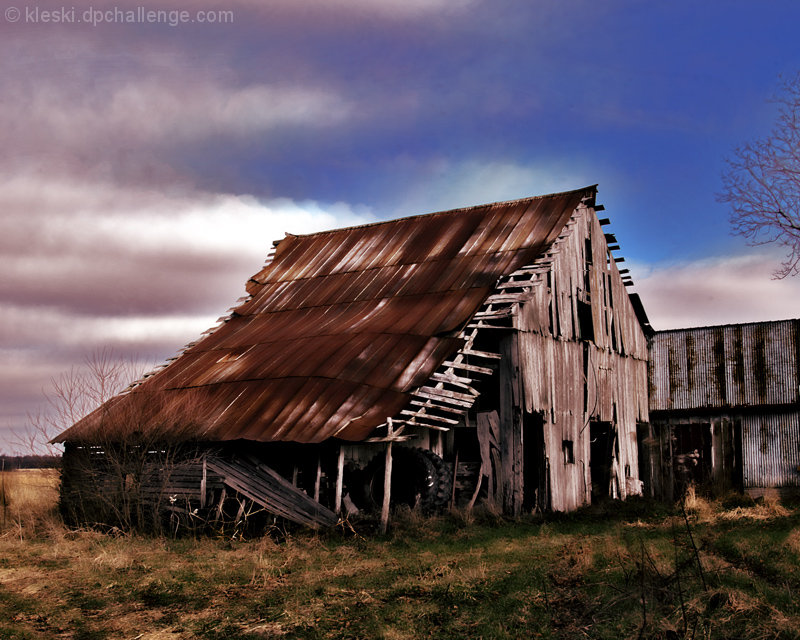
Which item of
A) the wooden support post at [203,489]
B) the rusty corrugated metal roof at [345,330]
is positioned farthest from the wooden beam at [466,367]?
the wooden support post at [203,489]

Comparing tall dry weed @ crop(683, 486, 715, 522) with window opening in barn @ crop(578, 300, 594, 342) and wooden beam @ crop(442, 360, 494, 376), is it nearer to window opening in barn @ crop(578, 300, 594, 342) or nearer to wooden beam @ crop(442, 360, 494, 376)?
window opening in barn @ crop(578, 300, 594, 342)

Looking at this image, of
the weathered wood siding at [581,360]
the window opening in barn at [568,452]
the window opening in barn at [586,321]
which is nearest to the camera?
the weathered wood siding at [581,360]

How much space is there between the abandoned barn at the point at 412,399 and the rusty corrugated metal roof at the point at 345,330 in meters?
0.07

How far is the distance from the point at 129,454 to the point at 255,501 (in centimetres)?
359

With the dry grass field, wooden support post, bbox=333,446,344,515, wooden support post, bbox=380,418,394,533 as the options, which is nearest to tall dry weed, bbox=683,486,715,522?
the dry grass field

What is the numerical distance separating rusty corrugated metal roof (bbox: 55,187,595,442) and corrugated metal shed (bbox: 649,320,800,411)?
7242mm

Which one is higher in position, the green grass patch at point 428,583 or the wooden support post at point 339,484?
the wooden support post at point 339,484

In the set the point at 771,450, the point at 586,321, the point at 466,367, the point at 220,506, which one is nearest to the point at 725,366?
the point at 771,450

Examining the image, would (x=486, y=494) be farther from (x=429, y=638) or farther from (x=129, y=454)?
(x=429, y=638)

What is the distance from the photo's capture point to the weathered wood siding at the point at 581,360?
20000 mm

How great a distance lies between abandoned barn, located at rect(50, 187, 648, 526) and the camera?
709 inches

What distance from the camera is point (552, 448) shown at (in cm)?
1986

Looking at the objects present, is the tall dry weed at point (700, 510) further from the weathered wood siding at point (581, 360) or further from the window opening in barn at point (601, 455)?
the window opening in barn at point (601, 455)

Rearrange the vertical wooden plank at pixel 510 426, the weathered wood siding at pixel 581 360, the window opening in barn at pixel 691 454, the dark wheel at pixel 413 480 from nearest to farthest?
the dark wheel at pixel 413 480, the vertical wooden plank at pixel 510 426, the weathered wood siding at pixel 581 360, the window opening in barn at pixel 691 454
